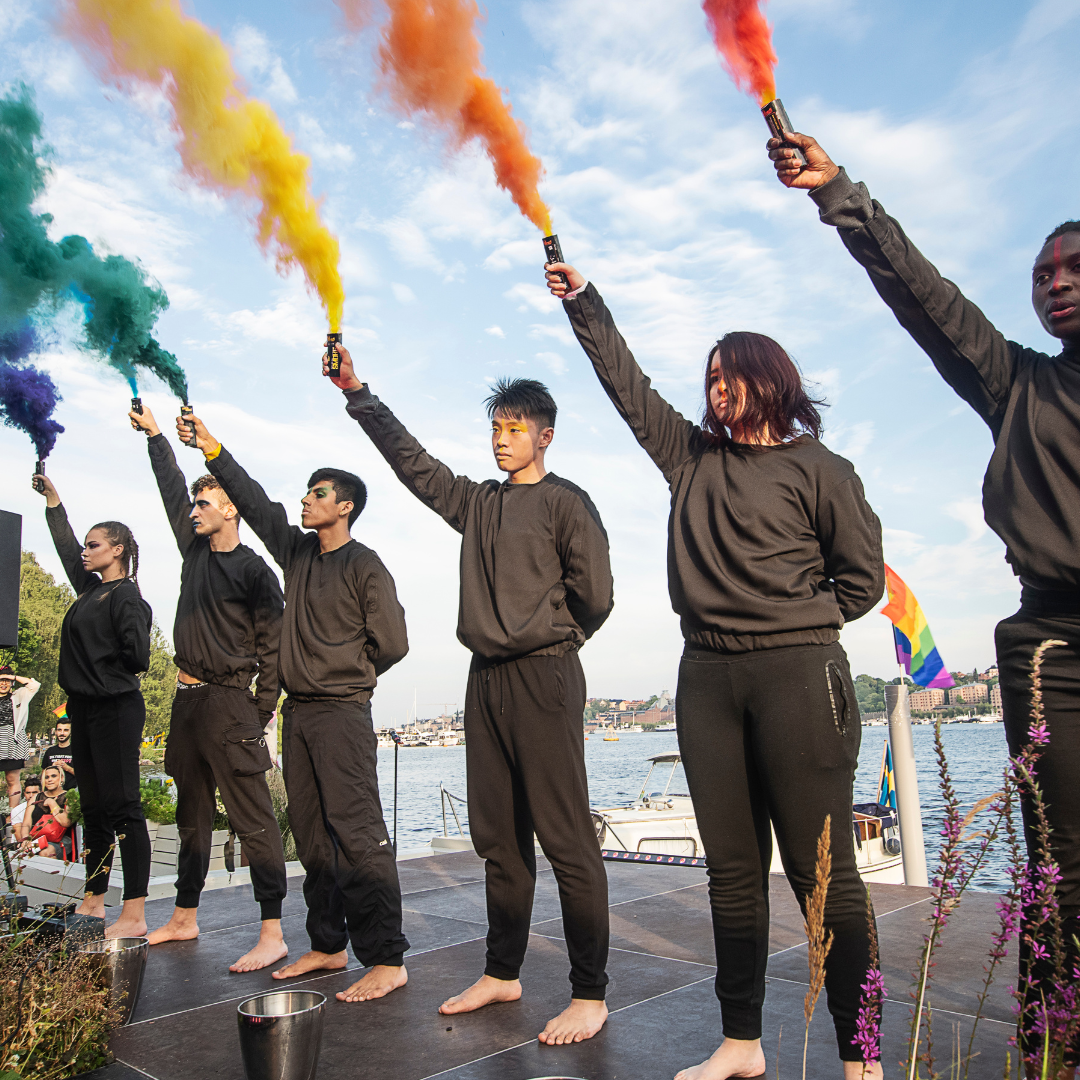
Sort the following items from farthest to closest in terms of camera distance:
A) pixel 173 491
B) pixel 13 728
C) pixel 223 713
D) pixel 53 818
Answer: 1. pixel 53 818
2. pixel 13 728
3. pixel 173 491
4. pixel 223 713

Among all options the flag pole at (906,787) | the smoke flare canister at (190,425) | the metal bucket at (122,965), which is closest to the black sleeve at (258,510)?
the smoke flare canister at (190,425)

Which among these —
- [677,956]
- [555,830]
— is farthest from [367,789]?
[677,956]

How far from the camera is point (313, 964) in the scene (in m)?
3.88

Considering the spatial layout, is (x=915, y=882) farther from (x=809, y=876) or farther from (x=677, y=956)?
(x=809, y=876)

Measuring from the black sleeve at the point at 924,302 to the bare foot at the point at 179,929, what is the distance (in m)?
4.32

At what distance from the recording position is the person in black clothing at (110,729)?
4625 millimetres

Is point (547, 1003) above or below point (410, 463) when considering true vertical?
below

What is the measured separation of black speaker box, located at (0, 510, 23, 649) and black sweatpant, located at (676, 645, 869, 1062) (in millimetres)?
2847

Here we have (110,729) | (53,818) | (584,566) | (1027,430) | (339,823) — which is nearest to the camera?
(1027,430)

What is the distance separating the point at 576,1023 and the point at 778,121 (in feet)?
9.19

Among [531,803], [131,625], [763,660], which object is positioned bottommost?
[531,803]

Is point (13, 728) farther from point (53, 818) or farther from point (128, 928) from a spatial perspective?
point (128, 928)

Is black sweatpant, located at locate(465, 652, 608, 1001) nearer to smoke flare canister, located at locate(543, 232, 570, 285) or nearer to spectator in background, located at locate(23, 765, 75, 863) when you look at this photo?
smoke flare canister, located at locate(543, 232, 570, 285)

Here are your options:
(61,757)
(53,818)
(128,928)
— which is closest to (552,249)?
(128,928)
